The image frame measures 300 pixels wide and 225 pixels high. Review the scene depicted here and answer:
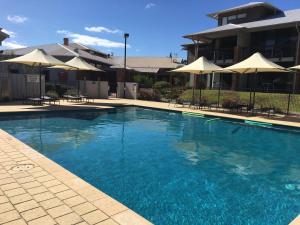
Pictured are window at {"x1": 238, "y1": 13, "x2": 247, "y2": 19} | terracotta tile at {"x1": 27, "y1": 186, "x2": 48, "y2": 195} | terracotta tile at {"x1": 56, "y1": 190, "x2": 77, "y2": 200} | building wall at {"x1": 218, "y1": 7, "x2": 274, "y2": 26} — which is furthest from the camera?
window at {"x1": 238, "y1": 13, "x2": 247, "y2": 19}

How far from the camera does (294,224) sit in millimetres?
3461

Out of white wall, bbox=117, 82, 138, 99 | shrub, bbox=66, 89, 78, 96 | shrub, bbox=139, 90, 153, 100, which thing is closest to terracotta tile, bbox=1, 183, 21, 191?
shrub, bbox=66, 89, 78, 96

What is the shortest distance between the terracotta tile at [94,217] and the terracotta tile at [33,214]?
54cm

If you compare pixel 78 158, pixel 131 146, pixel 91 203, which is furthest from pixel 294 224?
pixel 131 146

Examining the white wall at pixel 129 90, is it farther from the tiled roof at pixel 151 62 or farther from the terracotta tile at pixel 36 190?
the terracotta tile at pixel 36 190

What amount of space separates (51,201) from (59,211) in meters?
0.33

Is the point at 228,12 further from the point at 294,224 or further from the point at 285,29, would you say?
the point at 294,224

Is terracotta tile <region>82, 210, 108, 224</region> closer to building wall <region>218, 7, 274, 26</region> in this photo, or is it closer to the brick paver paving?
the brick paver paving

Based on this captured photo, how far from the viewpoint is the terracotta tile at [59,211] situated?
3.35 m

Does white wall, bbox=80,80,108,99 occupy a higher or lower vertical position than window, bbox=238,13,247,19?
lower

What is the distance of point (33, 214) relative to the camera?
3322 millimetres

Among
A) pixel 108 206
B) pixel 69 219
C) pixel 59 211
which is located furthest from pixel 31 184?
pixel 108 206

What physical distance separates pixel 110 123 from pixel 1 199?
8928 millimetres

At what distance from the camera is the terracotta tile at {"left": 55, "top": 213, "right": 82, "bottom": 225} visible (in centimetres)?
317
